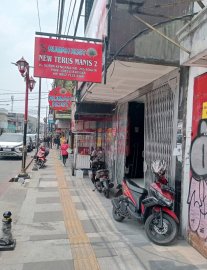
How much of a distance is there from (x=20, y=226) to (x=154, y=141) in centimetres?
352

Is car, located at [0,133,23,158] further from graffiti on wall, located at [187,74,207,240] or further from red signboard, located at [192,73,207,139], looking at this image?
red signboard, located at [192,73,207,139]

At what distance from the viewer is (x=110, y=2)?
595 cm

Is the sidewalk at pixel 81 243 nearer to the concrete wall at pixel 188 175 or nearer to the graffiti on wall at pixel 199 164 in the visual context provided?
the concrete wall at pixel 188 175

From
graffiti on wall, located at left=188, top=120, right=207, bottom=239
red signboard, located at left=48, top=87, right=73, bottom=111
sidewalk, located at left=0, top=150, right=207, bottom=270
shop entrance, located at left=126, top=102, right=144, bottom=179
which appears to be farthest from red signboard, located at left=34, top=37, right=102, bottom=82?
red signboard, located at left=48, top=87, right=73, bottom=111

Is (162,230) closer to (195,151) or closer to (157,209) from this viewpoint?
(157,209)

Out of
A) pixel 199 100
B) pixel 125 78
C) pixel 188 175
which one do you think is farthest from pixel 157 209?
pixel 125 78

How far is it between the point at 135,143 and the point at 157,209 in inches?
215

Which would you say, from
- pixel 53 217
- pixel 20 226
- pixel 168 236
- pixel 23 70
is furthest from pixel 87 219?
pixel 23 70

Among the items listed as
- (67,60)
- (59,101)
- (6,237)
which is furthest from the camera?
(59,101)

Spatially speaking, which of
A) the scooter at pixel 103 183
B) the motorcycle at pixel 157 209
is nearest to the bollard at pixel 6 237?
the motorcycle at pixel 157 209

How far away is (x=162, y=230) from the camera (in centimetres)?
579

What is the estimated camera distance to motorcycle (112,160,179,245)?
18.9ft

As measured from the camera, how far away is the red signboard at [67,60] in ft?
20.2

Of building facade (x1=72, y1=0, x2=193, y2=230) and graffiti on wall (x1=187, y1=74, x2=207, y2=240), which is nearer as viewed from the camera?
graffiti on wall (x1=187, y1=74, x2=207, y2=240)
